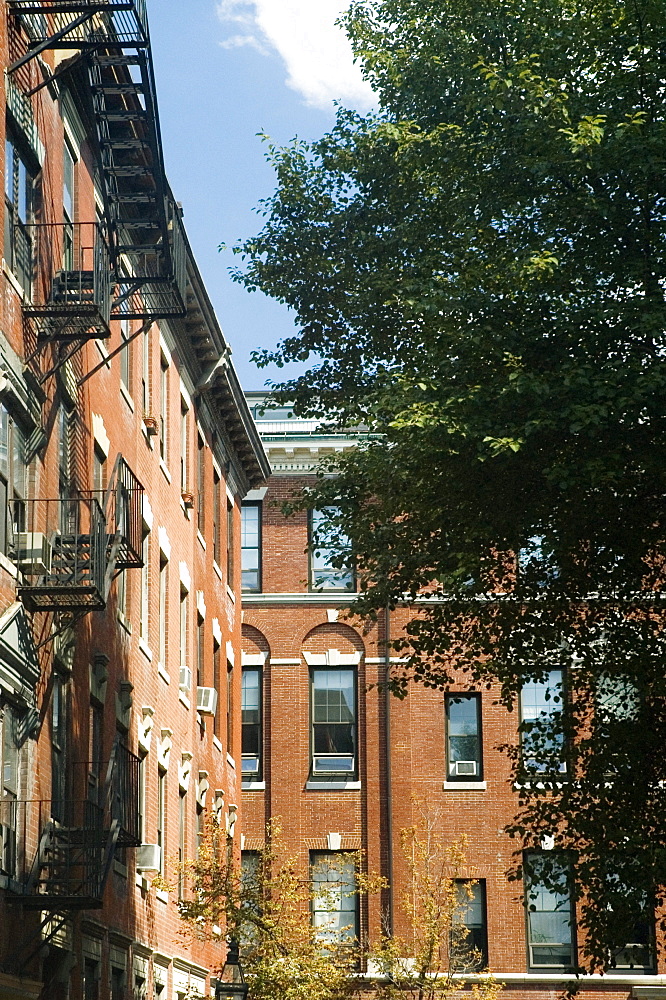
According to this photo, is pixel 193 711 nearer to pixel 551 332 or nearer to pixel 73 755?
pixel 73 755

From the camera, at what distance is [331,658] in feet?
151

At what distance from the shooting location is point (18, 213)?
20.6 metres

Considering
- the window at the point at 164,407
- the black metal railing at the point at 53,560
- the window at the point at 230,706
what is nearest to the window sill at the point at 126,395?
the window at the point at 164,407

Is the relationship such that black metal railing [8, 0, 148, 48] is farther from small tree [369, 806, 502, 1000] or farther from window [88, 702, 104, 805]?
small tree [369, 806, 502, 1000]

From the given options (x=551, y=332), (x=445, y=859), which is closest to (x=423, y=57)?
(x=551, y=332)

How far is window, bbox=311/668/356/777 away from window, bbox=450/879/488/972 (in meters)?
4.72

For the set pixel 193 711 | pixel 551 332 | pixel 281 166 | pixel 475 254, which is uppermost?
pixel 281 166

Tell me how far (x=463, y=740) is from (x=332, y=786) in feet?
12.7

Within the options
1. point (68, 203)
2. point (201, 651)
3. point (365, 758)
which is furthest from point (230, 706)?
point (68, 203)

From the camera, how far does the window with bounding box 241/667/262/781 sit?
4569 centimetres

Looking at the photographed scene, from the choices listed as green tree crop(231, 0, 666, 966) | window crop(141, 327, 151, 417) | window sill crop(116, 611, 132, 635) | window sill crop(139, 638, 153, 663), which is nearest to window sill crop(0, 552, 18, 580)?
green tree crop(231, 0, 666, 966)

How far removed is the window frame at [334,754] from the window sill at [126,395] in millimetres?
19093

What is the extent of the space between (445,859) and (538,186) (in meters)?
26.0

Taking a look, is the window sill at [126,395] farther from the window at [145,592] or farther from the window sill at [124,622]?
the window sill at [124,622]
